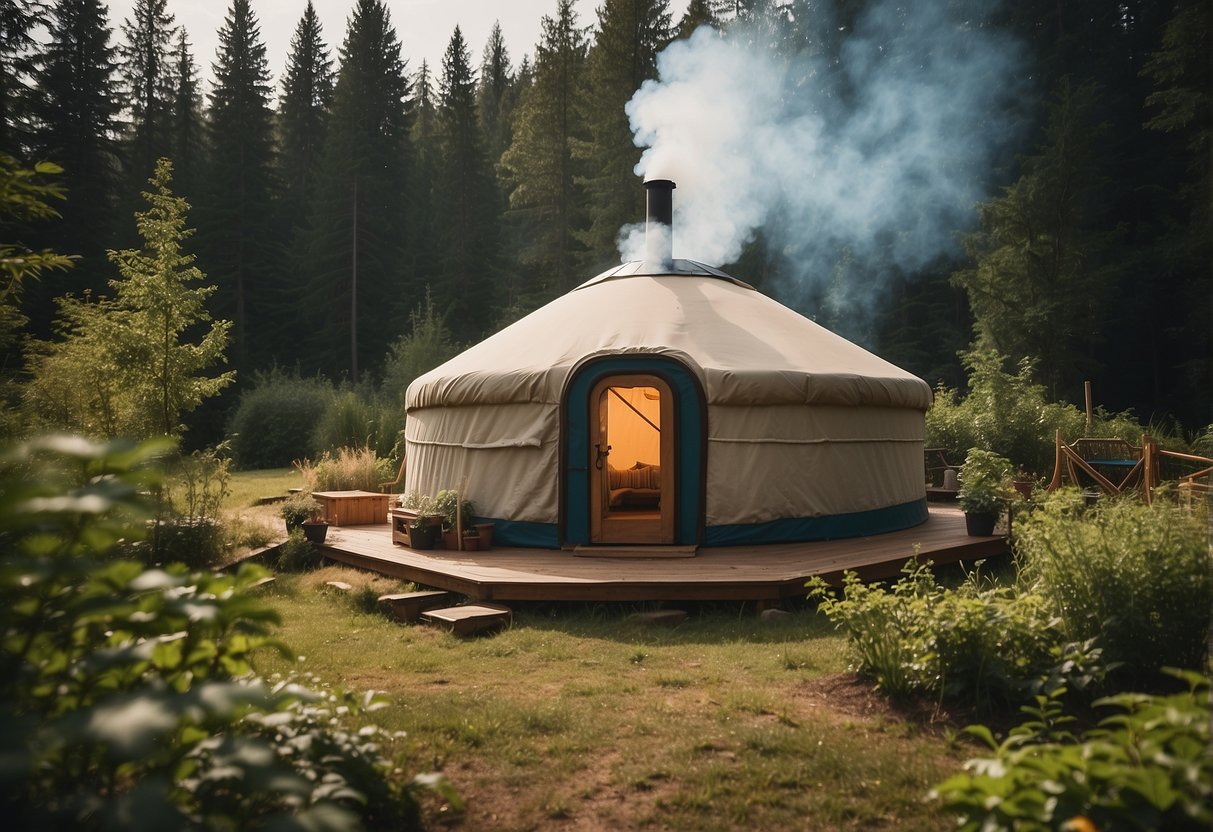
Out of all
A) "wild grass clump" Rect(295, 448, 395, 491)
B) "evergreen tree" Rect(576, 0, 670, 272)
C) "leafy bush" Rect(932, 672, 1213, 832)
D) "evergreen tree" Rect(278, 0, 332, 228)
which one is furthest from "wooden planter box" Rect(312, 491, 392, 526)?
"evergreen tree" Rect(278, 0, 332, 228)

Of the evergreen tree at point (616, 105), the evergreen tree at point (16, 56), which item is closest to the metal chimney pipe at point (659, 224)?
the evergreen tree at point (616, 105)

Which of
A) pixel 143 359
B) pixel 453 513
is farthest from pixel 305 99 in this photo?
pixel 453 513

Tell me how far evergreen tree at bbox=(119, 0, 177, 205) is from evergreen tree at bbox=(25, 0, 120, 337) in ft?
8.15

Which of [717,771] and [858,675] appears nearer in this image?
[717,771]

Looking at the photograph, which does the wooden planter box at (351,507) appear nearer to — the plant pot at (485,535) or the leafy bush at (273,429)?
the plant pot at (485,535)

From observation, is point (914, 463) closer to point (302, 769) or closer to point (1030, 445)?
point (1030, 445)

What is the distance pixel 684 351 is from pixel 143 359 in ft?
14.0

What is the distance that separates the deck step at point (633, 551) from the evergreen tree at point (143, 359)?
346 centimetres

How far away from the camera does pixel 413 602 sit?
5.19 meters

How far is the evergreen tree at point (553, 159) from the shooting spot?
20.5 metres

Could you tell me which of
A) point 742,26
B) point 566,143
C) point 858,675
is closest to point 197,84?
point 566,143

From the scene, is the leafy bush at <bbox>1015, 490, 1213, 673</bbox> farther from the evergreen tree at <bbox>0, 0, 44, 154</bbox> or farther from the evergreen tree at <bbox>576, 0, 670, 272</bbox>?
the evergreen tree at <bbox>0, 0, 44, 154</bbox>

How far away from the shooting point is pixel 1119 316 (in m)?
16.6

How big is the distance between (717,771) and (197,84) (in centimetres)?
2986
